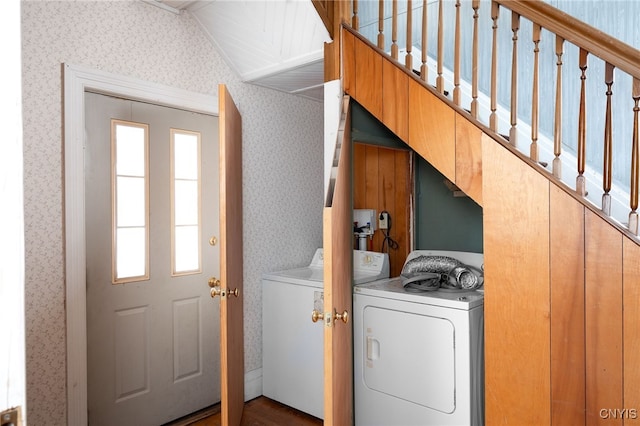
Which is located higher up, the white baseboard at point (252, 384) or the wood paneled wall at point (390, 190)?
the wood paneled wall at point (390, 190)

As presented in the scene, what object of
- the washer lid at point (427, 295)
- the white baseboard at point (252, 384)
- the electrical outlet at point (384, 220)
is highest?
the electrical outlet at point (384, 220)

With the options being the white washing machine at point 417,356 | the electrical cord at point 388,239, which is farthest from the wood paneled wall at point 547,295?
the electrical cord at point 388,239

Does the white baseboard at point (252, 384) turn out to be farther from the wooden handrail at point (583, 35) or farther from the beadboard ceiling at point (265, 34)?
the wooden handrail at point (583, 35)

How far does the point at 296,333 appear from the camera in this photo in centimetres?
289

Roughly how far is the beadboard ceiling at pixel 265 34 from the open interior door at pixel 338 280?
519 mm

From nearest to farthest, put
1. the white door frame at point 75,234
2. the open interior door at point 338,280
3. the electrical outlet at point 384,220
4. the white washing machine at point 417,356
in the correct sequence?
1. the open interior door at point 338,280
2. the white washing machine at point 417,356
3. the white door frame at point 75,234
4. the electrical outlet at point 384,220

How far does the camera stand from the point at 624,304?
4.73ft

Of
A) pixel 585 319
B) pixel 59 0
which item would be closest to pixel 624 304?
pixel 585 319

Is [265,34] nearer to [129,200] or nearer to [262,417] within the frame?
[129,200]

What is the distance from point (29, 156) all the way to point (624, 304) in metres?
2.59

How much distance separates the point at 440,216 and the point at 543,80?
3.50 ft

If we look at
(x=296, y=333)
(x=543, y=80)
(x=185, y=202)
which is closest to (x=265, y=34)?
(x=185, y=202)

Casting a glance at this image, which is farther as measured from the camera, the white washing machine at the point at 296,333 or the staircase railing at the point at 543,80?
the white washing machine at the point at 296,333

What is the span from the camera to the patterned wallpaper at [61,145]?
209 centimetres
